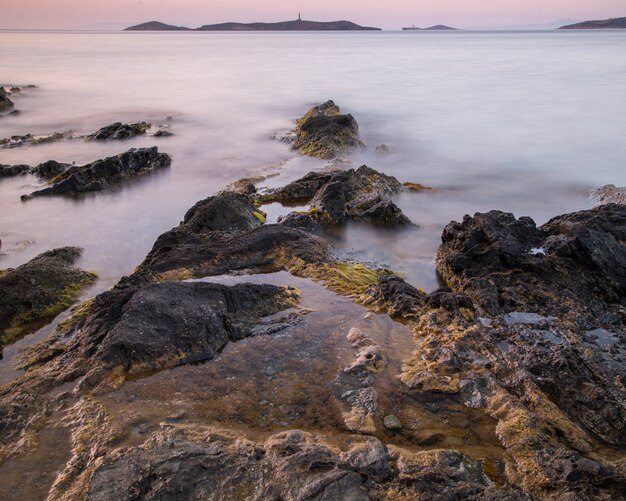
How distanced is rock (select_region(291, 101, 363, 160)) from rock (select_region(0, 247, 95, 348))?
348 inches

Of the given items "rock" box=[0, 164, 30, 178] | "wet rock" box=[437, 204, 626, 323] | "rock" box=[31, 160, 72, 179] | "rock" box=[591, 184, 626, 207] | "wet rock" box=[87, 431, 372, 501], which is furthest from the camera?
"rock" box=[0, 164, 30, 178]

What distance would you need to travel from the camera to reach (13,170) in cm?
1311

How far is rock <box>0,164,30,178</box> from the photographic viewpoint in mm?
12988

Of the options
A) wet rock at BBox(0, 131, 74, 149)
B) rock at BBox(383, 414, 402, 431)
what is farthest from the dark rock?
wet rock at BBox(0, 131, 74, 149)

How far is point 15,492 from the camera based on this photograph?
334 cm

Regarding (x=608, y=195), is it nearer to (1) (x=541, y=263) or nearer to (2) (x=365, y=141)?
(1) (x=541, y=263)

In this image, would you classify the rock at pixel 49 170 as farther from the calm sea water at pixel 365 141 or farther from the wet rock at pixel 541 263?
the wet rock at pixel 541 263

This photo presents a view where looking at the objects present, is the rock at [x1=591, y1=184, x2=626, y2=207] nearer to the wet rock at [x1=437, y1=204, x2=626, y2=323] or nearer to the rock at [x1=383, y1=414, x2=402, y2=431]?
the wet rock at [x1=437, y1=204, x2=626, y2=323]

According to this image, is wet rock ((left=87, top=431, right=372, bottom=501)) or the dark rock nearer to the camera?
wet rock ((left=87, top=431, right=372, bottom=501))

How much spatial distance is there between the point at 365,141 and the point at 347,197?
7.67 m

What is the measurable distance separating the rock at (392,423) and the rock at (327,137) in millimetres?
10916

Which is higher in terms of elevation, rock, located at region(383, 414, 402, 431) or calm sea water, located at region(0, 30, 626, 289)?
calm sea water, located at region(0, 30, 626, 289)

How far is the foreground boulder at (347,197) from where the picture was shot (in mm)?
9203

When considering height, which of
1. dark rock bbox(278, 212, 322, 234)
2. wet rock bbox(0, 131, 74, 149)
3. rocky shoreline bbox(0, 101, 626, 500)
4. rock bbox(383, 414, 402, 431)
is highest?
wet rock bbox(0, 131, 74, 149)
